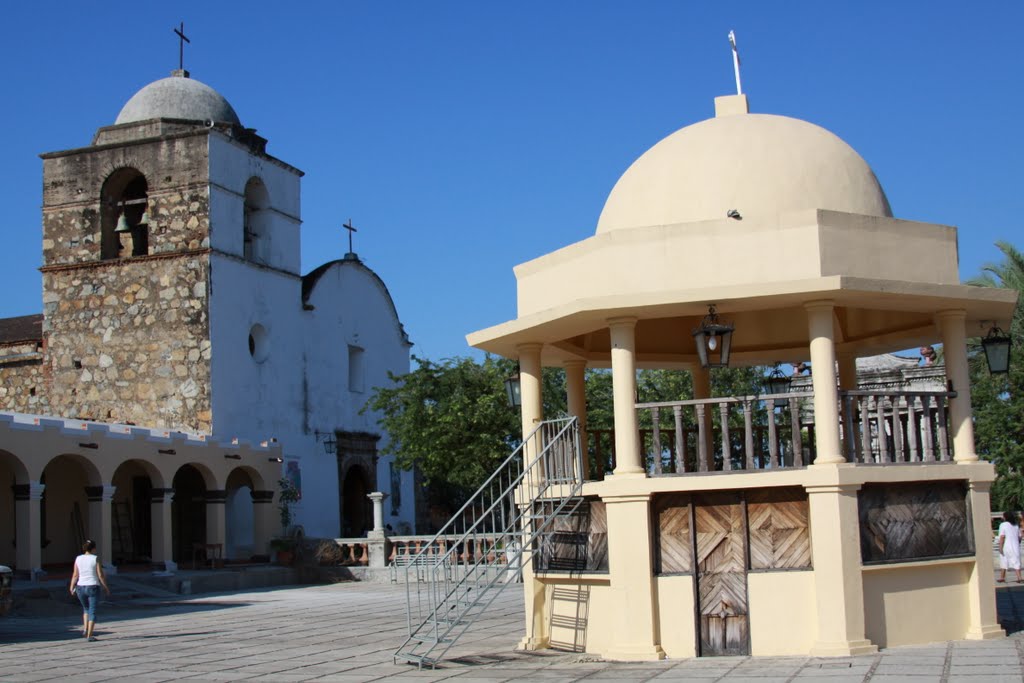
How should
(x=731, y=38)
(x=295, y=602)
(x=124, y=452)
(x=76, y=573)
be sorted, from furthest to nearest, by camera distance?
(x=124, y=452) < (x=295, y=602) < (x=76, y=573) < (x=731, y=38)

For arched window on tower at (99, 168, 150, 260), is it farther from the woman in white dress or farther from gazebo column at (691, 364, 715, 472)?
the woman in white dress

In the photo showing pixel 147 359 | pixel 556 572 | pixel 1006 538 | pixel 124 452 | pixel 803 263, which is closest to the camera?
pixel 803 263

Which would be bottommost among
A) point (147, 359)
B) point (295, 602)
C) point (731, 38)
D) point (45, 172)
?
point (295, 602)

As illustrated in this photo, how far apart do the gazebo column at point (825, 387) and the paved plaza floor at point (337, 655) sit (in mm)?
1888

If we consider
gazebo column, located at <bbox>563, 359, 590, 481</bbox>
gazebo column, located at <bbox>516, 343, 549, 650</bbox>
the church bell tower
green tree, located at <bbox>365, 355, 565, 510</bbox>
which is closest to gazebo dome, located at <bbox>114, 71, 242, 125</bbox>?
the church bell tower

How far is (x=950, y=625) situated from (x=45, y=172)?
1003 inches

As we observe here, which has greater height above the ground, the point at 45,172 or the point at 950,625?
the point at 45,172

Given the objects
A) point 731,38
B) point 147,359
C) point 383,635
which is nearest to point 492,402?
point 147,359

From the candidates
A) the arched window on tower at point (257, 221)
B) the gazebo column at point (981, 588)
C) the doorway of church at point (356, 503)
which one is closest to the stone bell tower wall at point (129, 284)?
the arched window on tower at point (257, 221)

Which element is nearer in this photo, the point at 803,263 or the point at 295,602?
the point at 803,263

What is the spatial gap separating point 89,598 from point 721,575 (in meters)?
8.18

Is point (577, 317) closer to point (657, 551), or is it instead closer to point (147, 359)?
point (657, 551)

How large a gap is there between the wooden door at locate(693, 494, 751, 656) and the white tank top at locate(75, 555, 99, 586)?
313 inches

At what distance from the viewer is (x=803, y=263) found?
1116 cm
